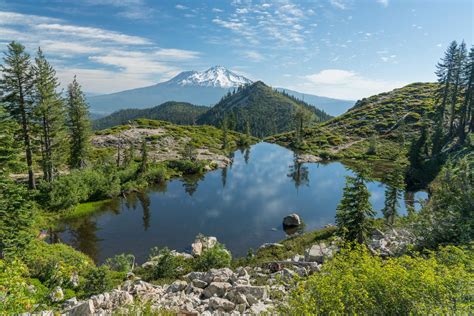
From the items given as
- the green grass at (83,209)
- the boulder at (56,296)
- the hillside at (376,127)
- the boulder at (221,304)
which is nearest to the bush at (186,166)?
the green grass at (83,209)

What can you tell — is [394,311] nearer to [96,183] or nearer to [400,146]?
[96,183]

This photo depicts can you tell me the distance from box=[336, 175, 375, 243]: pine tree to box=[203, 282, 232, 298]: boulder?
947cm

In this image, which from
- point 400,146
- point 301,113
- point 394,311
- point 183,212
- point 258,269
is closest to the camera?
point 394,311

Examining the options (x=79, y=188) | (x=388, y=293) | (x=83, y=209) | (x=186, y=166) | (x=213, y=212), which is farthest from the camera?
(x=186, y=166)

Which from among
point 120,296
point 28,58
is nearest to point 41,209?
point 28,58

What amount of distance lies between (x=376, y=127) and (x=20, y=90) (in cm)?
11589

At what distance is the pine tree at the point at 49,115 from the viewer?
37.6 meters

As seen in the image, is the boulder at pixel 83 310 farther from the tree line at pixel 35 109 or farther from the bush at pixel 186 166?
the bush at pixel 186 166

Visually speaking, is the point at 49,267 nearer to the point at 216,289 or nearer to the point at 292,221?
the point at 216,289

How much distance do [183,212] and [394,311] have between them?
36026 mm

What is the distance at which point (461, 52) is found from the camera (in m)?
70.5

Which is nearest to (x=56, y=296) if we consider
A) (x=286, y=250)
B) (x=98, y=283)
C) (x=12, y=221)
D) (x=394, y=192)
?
(x=98, y=283)

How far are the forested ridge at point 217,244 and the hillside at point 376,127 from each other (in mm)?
11015

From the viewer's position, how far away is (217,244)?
26.2m
